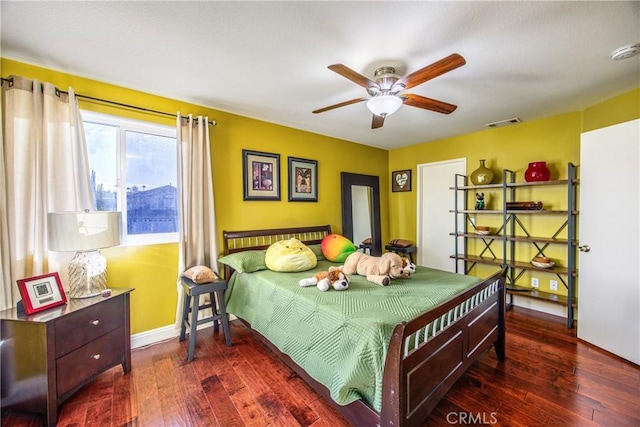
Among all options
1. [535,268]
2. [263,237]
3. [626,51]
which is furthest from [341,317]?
[535,268]

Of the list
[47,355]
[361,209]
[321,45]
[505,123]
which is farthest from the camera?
[361,209]

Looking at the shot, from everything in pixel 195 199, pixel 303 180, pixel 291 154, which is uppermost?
pixel 291 154

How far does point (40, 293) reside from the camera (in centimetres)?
176

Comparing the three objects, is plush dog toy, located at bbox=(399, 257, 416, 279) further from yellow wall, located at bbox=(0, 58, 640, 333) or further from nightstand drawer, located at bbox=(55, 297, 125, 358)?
nightstand drawer, located at bbox=(55, 297, 125, 358)

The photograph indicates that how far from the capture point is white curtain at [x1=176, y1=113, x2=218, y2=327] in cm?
267

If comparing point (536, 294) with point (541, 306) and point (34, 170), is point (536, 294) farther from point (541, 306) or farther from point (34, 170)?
point (34, 170)

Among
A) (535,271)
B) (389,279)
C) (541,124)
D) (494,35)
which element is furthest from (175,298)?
(541,124)

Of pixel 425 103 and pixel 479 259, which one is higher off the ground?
pixel 425 103

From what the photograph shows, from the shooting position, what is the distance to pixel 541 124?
336cm

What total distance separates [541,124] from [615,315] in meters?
2.27

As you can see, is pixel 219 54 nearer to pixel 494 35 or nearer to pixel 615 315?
pixel 494 35

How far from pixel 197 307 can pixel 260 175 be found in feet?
5.59

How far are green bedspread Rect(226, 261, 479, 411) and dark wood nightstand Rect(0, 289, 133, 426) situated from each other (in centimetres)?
120

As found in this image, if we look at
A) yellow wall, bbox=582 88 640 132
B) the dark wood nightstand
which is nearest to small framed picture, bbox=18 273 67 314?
the dark wood nightstand
